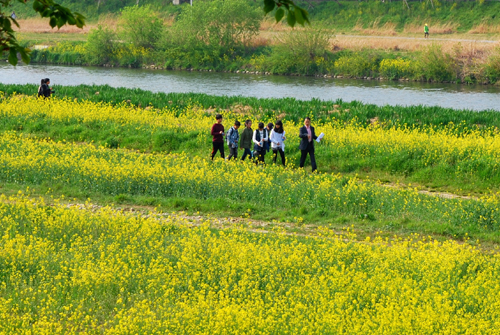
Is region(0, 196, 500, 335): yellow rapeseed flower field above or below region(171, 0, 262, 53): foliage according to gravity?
below

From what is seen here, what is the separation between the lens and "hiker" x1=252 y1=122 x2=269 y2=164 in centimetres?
1927

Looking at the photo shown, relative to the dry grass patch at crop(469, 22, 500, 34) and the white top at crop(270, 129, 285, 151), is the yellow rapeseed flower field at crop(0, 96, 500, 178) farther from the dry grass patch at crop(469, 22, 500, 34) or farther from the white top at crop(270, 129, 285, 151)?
the dry grass patch at crop(469, 22, 500, 34)

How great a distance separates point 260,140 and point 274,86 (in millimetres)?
28513

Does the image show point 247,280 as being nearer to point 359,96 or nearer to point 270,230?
point 270,230

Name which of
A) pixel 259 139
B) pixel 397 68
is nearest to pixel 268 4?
pixel 259 139

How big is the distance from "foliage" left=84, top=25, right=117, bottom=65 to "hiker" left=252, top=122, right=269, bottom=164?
1786 inches

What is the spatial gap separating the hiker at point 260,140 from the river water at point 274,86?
64.3 feet

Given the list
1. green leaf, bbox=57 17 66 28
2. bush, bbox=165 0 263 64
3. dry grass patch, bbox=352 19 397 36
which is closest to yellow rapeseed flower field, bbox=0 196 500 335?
green leaf, bbox=57 17 66 28

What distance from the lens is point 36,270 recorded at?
10.5 metres

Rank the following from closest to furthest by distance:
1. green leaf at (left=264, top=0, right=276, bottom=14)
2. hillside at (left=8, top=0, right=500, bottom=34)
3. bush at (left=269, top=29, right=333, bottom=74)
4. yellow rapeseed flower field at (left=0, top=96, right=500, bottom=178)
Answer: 1. green leaf at (left=264, top=0, right=276, bottom=14)
2. yellow rapeseed flower field at (left=0, top=96, right=500, bottom=178)
3. bush at (left=269, top=29, right=333, bottom=74)
4. hillside at (left=8, top=0, right=500, bottom=34)

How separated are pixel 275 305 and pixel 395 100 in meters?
33.4

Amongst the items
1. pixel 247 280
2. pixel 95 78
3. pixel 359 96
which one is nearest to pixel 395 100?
pixel 359 96

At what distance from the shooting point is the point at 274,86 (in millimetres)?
47312

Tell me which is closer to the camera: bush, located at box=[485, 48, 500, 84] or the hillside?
bush, located at box=[485, 48, 500, 84]
